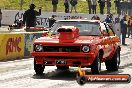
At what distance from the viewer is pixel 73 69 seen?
603 inches

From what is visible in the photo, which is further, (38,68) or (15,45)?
(15,45)

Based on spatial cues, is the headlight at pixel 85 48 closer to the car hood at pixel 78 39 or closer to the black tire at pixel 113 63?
the car hood at pixel 78 39

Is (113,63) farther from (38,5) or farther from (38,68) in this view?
(38,5)

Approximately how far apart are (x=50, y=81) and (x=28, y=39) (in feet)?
31.3

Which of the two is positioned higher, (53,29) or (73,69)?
(53,29)

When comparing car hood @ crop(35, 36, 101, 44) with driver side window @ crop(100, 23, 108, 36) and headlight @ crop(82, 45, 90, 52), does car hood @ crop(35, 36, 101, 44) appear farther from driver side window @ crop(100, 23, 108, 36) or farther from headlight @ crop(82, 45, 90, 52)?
driver side window @ crop(100, 23, 108, 36)

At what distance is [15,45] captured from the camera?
20062 mm

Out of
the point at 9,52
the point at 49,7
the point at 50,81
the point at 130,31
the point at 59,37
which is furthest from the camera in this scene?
the point at 49,7

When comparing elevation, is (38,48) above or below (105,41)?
below

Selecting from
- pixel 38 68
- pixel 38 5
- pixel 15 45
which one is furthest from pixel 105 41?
pixel 38 5

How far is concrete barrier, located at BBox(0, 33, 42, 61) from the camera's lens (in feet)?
62.7

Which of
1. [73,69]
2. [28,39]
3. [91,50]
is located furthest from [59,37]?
[28,39]

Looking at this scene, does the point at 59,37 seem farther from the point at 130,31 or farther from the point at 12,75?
the point at 130,31

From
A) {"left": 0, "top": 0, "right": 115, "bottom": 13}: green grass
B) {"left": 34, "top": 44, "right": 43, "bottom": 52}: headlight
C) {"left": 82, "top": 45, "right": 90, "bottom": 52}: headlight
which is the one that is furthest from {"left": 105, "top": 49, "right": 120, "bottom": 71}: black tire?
{"left": 0, "top": 0, "right": 115, "bottom": 13}: green grass
